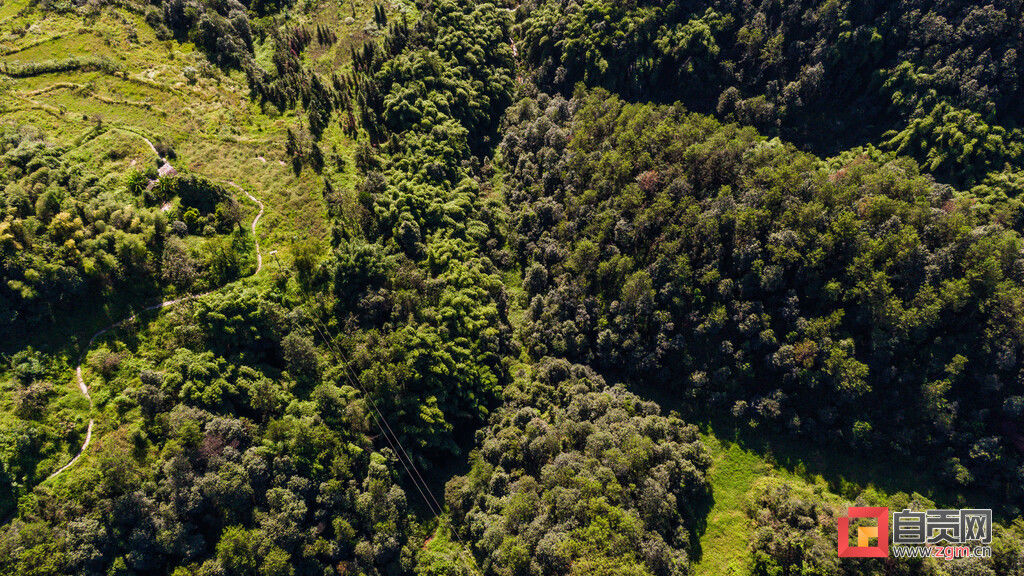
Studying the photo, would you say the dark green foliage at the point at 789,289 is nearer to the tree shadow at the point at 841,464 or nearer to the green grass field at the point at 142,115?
the tree shadow at the point at 841,464

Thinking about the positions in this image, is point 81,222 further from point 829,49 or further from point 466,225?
point 829,49

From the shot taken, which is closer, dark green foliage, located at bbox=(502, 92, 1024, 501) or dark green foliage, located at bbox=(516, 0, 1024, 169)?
dark green foliage, located at bbox=(502, 92, 1024, 501)

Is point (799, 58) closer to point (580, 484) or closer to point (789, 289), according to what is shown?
point (789, 289)

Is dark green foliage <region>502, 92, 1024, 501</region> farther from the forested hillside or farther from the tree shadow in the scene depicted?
the tree shadow

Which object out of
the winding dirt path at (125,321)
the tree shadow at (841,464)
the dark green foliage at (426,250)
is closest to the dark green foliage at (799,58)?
the dark green foliage at (426,250)

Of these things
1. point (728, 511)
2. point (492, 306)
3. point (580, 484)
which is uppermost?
point (492, 306)

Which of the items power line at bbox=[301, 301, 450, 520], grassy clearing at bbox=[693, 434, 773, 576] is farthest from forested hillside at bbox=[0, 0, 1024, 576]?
power line at bbox=[301, 301, 450, 520]

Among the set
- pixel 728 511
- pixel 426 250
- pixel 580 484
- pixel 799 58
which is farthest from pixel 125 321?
pixel 799 58

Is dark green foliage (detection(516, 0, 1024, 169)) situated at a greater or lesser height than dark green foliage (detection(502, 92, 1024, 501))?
greater

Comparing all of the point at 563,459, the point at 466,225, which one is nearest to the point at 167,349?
the point at 466,225
